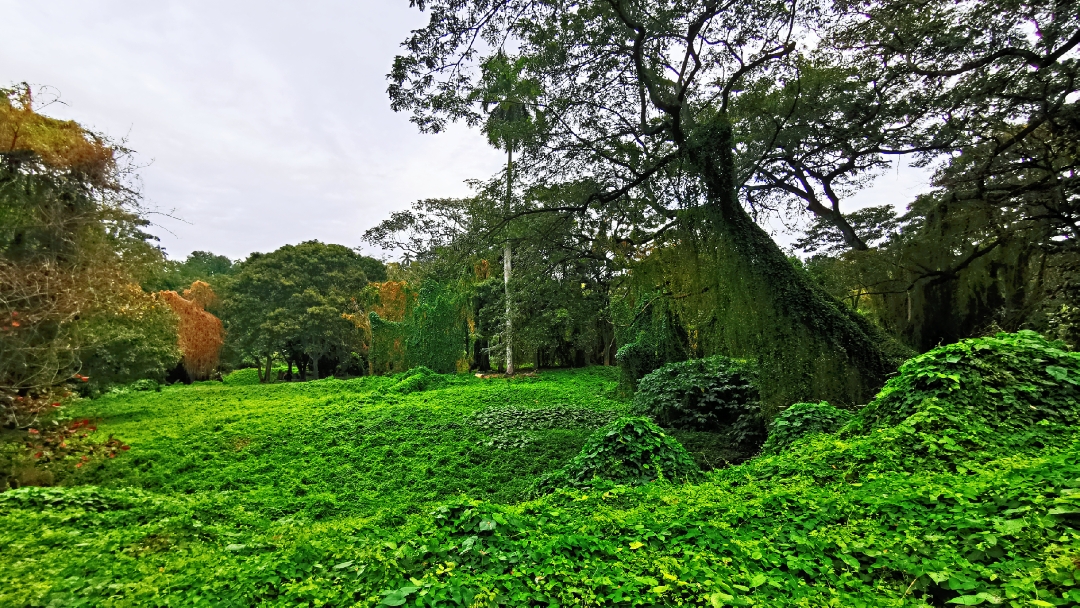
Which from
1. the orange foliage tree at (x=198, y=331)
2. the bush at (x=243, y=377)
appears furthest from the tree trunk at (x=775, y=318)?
the bush at (x=243, y=377)

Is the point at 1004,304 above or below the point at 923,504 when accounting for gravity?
above

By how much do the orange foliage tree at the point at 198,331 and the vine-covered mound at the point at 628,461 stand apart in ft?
79.8

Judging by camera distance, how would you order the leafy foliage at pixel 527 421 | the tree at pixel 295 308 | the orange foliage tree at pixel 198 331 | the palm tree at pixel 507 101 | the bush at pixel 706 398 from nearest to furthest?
the palm tree at pixel 507 101 → the leafy foliage at pixel 527 421 → the bush at pixel 706 398 → the orange foliage tree at pixel 198 331 → the tree at pixel 295 308

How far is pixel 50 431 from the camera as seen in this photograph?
23.1 feet

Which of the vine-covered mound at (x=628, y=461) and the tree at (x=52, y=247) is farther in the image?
the tree at (x=52, y=247)

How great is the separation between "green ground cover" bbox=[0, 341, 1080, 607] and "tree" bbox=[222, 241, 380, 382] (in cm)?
1975

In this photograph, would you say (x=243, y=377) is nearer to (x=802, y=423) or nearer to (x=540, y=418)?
(x=540, y=418)

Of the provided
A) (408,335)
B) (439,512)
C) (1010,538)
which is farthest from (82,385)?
(1010,538)

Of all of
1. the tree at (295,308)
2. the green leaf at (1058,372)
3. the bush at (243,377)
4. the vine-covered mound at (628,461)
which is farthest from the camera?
the bush at (243,377)

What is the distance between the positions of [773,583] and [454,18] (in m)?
6.70

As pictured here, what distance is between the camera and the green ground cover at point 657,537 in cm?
186

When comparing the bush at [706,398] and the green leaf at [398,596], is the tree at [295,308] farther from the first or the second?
the green leaf at [398,596]

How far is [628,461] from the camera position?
4.73 metres

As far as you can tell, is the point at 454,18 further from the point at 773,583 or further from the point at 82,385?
the point at 82,385
